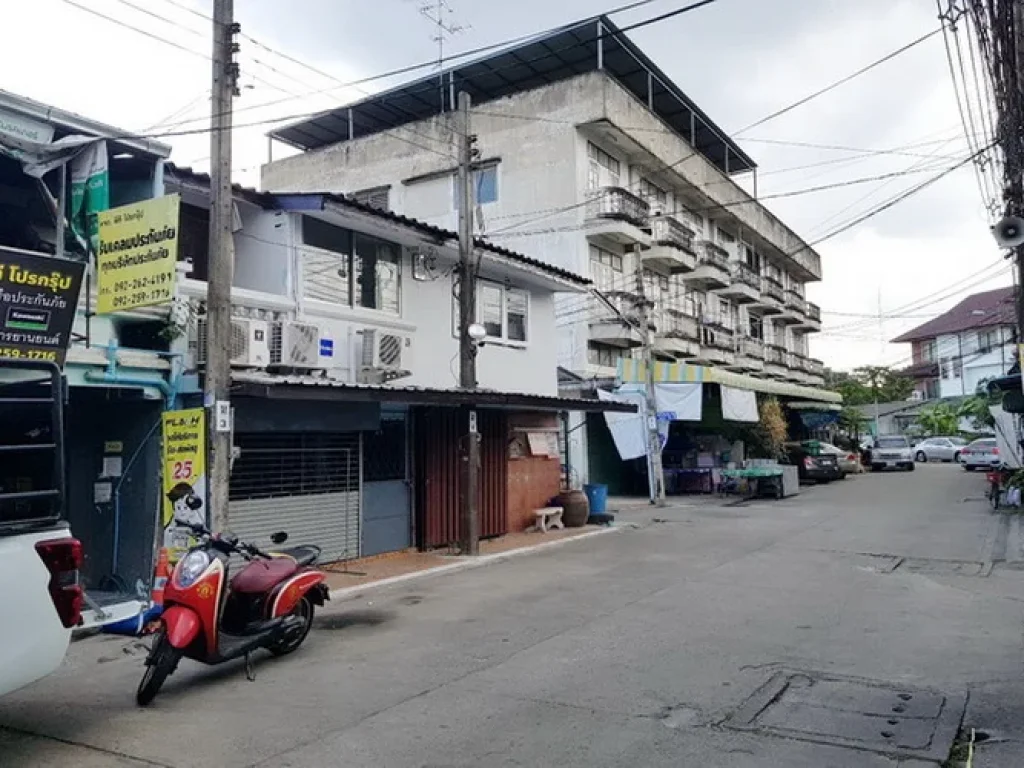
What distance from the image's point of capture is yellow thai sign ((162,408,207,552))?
28.9 ft

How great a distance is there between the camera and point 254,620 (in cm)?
688

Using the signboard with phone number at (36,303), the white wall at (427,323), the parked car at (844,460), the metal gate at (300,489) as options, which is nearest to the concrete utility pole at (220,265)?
the signboard with phone number at (36,303)

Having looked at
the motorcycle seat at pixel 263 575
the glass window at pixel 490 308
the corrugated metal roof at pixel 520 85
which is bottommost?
the motorcycle seat at pixel 263 575

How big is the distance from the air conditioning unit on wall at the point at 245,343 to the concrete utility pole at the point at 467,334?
3499mm

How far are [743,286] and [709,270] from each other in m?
4.46

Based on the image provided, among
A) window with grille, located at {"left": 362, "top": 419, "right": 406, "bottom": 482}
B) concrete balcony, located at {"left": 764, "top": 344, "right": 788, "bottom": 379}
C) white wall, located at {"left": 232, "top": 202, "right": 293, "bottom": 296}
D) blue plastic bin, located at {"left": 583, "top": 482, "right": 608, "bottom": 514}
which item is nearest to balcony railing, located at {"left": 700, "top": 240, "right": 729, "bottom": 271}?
concrete balcony, located at {"left": 764, "top": 344, "right": 788, "bottom": 379}

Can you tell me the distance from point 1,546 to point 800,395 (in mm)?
32794

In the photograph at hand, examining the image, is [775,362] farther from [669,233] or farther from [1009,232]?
[1009,232]

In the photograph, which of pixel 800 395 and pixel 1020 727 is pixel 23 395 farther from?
pixel 800 395

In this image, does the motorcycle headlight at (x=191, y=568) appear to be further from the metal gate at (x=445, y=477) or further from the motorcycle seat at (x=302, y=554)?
the metal gate at (x=445, y=477)

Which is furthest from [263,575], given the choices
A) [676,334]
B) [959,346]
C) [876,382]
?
[959,346]

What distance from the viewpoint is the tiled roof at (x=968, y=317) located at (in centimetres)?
5772

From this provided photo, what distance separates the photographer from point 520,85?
102 feet

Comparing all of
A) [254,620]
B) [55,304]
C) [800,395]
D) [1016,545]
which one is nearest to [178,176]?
[55,304]
